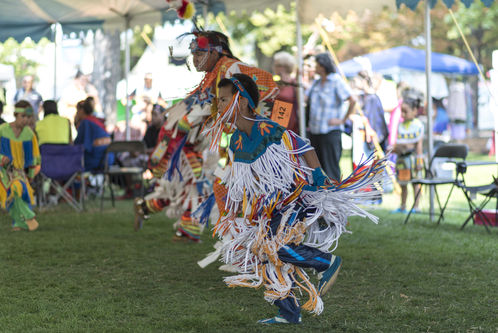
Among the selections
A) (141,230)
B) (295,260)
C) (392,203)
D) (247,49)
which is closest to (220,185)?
(295,260)

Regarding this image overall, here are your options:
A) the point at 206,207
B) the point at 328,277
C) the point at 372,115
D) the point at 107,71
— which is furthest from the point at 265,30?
the point at 328,277

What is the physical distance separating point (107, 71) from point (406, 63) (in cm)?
891

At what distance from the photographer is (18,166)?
685 centimetres

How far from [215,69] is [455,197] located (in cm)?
588

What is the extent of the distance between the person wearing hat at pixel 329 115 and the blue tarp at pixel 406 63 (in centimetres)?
726

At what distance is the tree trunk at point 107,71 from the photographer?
19.5 m

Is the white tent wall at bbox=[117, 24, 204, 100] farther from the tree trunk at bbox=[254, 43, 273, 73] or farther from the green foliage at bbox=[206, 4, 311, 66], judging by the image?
the tree trunk at bbox=[254, 43, 273, 73]

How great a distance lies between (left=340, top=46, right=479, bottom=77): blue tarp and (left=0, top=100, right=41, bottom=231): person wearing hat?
947 cm

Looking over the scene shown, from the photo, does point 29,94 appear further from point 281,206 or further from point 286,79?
point 281,206

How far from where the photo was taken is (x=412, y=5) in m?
7.08

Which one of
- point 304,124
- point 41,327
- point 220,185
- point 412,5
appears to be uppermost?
point 412,5

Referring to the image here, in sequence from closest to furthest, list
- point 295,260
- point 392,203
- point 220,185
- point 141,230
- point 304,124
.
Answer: point 295,260
point 220,185
point 141,230
point 304,124
point 392,203

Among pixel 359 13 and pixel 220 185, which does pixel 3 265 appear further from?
pixel 359 13

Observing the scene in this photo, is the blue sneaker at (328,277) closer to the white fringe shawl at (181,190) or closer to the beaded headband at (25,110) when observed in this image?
the white fringe shawl at (181,190)
